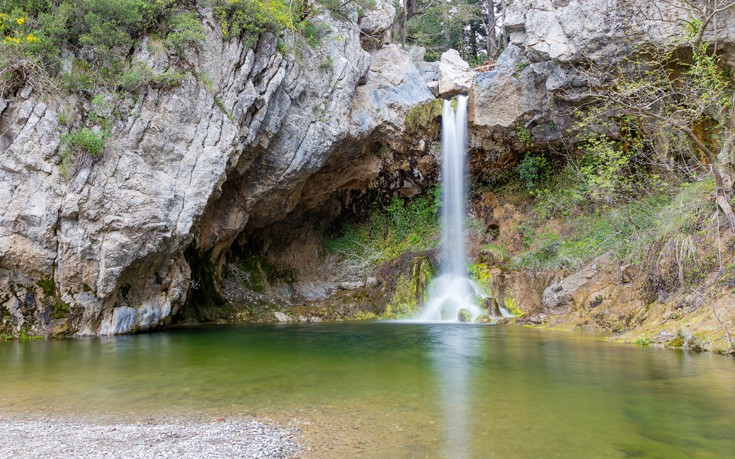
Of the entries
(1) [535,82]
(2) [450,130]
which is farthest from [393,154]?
(1) [535,82]

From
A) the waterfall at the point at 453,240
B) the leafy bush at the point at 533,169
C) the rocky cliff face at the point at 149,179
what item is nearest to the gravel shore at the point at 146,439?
the rocky cliff face at the point at 149,179

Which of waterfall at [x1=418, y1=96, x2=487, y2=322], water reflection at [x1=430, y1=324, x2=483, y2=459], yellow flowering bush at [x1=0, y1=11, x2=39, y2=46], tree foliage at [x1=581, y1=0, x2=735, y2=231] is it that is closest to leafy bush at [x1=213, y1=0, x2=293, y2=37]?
yellow flowering bush at [x1=0, y1=11, x2=39, y2=46]

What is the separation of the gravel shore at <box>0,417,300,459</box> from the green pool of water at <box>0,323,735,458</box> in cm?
42

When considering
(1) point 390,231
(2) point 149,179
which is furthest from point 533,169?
(2) point 149,179

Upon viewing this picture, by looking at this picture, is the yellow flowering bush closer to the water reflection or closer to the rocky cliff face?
Answer: the rocky cliff face

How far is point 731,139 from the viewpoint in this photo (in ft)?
29.2

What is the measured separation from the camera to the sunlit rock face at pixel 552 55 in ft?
40.3

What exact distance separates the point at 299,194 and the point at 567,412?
1314cm

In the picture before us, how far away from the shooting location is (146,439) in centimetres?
377

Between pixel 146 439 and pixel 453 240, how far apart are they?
15.4 metres

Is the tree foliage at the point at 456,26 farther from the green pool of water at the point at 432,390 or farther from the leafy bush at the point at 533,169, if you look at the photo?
A: the green pool of water at the point at 432,390

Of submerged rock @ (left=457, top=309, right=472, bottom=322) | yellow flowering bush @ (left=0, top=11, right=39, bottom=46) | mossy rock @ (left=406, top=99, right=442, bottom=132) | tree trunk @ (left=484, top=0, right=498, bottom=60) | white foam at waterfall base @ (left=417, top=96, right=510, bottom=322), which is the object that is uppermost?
tree trunk @ (left=484, top=0, right=498, bottom=60)

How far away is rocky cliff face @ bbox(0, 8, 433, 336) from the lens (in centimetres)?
1054

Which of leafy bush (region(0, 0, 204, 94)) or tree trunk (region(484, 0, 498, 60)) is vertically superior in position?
tree trunk (region(484, 0, 498, 60))
